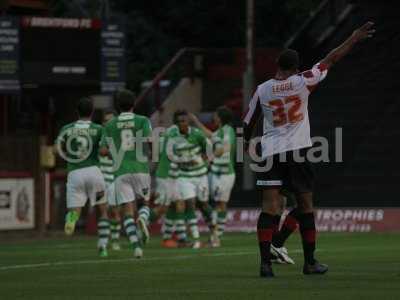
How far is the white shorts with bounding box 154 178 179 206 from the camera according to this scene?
25.5m

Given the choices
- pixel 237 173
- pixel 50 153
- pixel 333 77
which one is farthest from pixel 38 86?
pixel 333 77

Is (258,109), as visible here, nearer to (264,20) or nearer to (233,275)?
(233,275)

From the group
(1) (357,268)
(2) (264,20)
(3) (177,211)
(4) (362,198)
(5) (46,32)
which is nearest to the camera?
(1) (357,268)

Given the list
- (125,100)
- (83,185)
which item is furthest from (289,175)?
(83,185)

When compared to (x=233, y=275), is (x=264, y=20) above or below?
above

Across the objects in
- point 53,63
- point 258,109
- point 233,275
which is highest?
point 53,63

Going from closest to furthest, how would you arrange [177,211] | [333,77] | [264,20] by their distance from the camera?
1. [177,211]
2. [333,77]
3. [264,20]

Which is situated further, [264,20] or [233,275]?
[264,20]

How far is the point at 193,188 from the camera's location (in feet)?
82.4

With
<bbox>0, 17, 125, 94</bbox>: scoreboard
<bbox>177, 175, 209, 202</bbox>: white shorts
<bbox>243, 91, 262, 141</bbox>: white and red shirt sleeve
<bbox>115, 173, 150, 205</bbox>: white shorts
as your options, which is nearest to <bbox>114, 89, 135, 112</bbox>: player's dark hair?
<bbox>115, 173, 150, 205</bbox>: white shorts

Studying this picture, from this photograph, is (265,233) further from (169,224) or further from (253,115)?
(169,224)

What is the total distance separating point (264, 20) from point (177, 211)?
68.5ft

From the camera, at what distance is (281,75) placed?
15281mm

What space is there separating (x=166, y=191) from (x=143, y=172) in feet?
19.9
